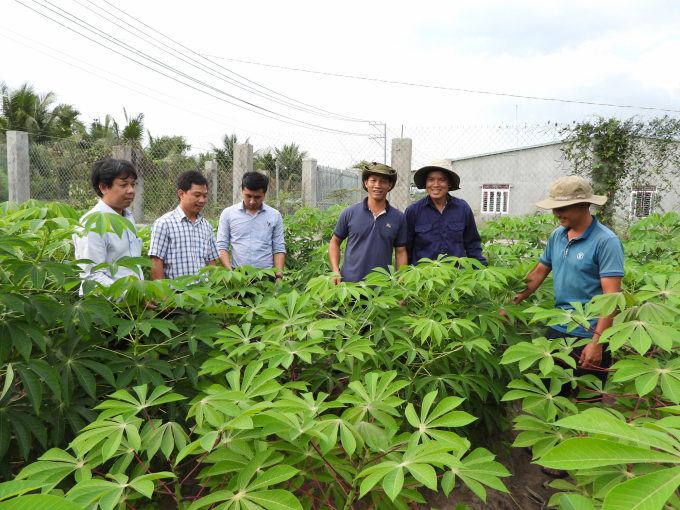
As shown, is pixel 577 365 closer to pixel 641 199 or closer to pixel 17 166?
pixel 641 199

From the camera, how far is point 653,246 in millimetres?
3645

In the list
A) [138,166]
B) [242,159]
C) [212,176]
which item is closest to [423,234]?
[242,159]

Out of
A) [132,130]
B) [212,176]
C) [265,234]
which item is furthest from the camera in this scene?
[132,130]

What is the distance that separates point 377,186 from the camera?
3086 millimetres

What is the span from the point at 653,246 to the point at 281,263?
3.16 m

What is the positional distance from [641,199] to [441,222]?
4380 millimetres

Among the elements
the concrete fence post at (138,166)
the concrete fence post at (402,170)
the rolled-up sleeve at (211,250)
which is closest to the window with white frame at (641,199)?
the concrete fence post at (402,170)

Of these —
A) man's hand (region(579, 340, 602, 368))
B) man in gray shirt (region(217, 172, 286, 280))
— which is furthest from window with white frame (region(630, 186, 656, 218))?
man in gray shirt (region(217, 172, 286, 280))

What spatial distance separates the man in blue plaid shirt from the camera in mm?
2850

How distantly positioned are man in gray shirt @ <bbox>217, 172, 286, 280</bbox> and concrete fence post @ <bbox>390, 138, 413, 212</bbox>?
2.06m

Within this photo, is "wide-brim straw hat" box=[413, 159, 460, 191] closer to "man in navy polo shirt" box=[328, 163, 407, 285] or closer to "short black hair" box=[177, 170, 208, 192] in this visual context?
"man in navy polo shirt" box=[328, 163, 407, 285]

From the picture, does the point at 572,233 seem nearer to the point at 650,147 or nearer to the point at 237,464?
the point at 237,464

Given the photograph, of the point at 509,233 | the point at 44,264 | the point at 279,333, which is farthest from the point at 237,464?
the point at 509,233

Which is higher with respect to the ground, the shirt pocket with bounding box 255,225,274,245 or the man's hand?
the shirt pocket with bounding box 255,225,274,245
